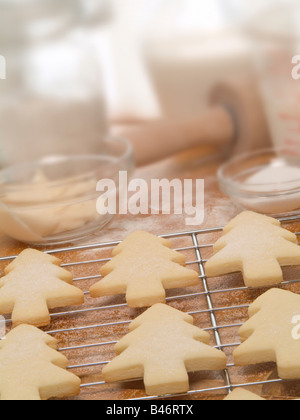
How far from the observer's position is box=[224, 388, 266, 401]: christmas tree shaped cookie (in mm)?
635

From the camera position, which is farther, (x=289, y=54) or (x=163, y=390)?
(x=289, y=54)

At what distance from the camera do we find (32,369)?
704mm

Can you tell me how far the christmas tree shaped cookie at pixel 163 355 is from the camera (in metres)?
0.67

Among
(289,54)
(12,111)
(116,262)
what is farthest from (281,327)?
(12,111)

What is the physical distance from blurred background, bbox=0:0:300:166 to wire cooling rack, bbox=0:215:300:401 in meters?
0.41

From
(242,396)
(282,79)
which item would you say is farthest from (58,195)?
(242,396)

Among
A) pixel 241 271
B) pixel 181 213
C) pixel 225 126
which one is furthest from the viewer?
pixel 225 126

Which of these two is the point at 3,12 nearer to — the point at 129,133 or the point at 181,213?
the point at 129,133

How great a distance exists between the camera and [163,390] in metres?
0.67

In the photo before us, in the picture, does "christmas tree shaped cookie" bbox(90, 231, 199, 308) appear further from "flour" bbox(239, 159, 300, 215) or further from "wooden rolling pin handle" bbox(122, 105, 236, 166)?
"wooden rolling pin handle" bbox(122, 105, 236, 166)

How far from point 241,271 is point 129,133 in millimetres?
535

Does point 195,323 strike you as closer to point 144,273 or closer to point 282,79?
point 144,273

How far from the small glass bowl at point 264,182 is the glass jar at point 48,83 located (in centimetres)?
34

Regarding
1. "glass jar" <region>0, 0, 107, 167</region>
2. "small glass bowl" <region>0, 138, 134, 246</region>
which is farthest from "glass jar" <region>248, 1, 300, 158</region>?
"glass jar" <region>0, 0, 107, 167</region>
